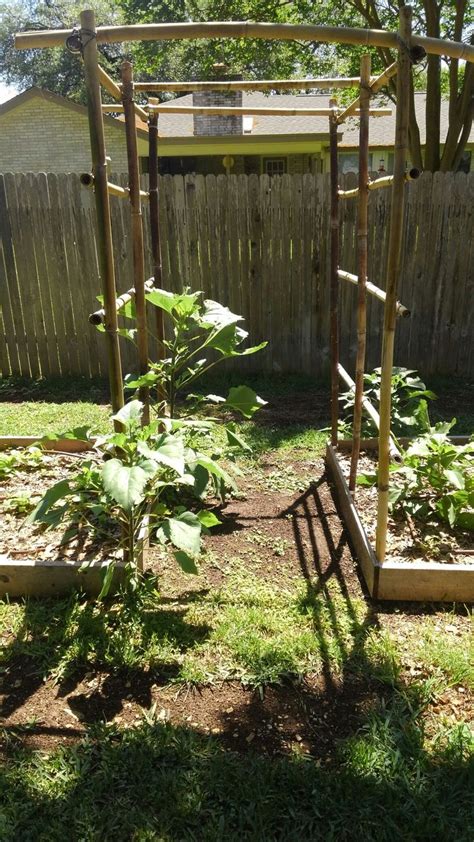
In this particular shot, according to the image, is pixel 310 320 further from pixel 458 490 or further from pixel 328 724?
pixel 328 724

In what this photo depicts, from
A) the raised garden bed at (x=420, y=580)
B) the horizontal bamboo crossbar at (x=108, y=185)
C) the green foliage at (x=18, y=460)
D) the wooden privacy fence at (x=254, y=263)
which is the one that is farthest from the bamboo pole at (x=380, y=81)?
the green foliage at (x=18, y=460)

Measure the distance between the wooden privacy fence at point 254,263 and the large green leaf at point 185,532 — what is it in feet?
13.1

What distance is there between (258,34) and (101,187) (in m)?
0.82

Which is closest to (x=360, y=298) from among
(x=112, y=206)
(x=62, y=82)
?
(x=112, y=206)

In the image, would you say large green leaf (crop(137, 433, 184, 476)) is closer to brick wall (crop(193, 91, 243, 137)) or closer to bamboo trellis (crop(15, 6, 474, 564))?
bamboo trellis (crop(15, 6, 474, 564))

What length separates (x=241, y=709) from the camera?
2166 mm

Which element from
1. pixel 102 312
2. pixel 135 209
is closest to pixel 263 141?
pixel 135 209

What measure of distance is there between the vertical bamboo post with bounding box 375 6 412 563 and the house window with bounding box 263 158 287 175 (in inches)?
667

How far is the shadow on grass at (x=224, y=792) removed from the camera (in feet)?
5.64

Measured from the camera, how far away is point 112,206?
596 centimetres

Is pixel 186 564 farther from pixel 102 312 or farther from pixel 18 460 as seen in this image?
pixel 18 460

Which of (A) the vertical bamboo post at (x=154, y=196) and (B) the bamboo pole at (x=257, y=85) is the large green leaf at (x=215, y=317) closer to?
(A) the vertical bamboo post at (x=154, y=196)

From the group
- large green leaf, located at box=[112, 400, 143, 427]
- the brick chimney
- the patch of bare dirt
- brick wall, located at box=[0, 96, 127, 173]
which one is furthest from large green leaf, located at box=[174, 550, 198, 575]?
brick wall, located at box=[0, 96, 127, 173]

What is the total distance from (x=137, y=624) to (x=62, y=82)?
→ 3949 centimetres
